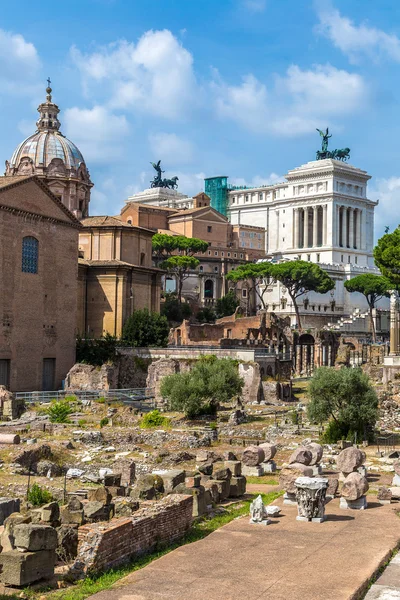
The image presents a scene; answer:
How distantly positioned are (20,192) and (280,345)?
25.0 metres

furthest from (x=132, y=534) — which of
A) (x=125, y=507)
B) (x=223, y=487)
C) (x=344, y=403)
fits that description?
(x=344, y=403)

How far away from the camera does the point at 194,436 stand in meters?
26.0

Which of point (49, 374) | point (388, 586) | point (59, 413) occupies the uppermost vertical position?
point (49, 374)

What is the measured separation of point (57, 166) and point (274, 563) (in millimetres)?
52514

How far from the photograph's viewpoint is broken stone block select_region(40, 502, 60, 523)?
43.8ft

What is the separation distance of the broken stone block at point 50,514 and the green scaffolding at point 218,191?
9838 cm

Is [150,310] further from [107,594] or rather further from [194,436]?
[107,594]

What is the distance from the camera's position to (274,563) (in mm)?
12414

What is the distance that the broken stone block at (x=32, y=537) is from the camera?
37.1 ft

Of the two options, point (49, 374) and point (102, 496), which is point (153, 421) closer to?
point (102, 496)

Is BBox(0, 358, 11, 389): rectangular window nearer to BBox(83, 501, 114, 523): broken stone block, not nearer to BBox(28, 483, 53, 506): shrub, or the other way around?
BBox(28, 483, 53, 506): shrub

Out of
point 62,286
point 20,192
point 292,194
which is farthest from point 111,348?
point 292,194

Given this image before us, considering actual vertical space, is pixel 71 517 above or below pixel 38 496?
above

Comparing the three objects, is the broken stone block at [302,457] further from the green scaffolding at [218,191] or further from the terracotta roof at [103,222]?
the green scaffolding at [218,191]
